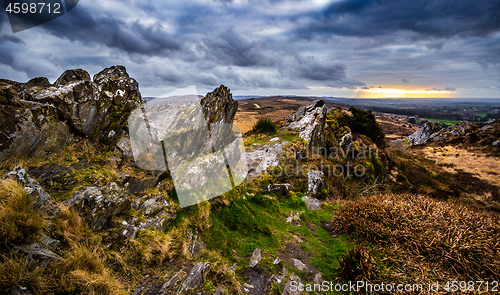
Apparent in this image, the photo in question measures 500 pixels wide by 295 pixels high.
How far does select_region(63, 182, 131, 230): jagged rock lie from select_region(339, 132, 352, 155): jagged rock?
1836cm

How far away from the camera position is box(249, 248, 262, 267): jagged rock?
5.14 meters

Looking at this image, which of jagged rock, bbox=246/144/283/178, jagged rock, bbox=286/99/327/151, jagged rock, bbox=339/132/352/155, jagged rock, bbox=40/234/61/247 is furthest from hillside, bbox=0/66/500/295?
jagged rock, bbox=339/132/352/155

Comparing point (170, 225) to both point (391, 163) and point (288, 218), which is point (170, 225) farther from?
point (391, 163)

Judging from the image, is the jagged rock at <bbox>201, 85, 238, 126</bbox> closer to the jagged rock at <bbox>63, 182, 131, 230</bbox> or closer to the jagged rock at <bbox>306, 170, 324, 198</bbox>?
the jagged rock at <bbox>63, 182, 131, 230</bbox>

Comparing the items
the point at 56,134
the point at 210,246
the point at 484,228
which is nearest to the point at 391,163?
the point at 484,228

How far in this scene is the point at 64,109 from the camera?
5484 millimetres

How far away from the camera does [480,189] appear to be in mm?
21875

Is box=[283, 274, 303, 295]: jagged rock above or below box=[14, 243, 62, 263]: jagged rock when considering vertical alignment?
below

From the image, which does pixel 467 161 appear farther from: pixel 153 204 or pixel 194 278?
pixel 153 204

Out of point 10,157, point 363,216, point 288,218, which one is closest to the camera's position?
point 10,157

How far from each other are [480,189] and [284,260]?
95.3 ft

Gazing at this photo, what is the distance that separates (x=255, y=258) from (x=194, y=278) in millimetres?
1986

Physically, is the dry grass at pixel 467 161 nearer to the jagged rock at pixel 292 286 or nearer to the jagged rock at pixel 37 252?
the jagged rock at pixel 292 286

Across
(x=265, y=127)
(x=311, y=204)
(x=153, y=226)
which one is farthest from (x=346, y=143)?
(x=153, y=226)
